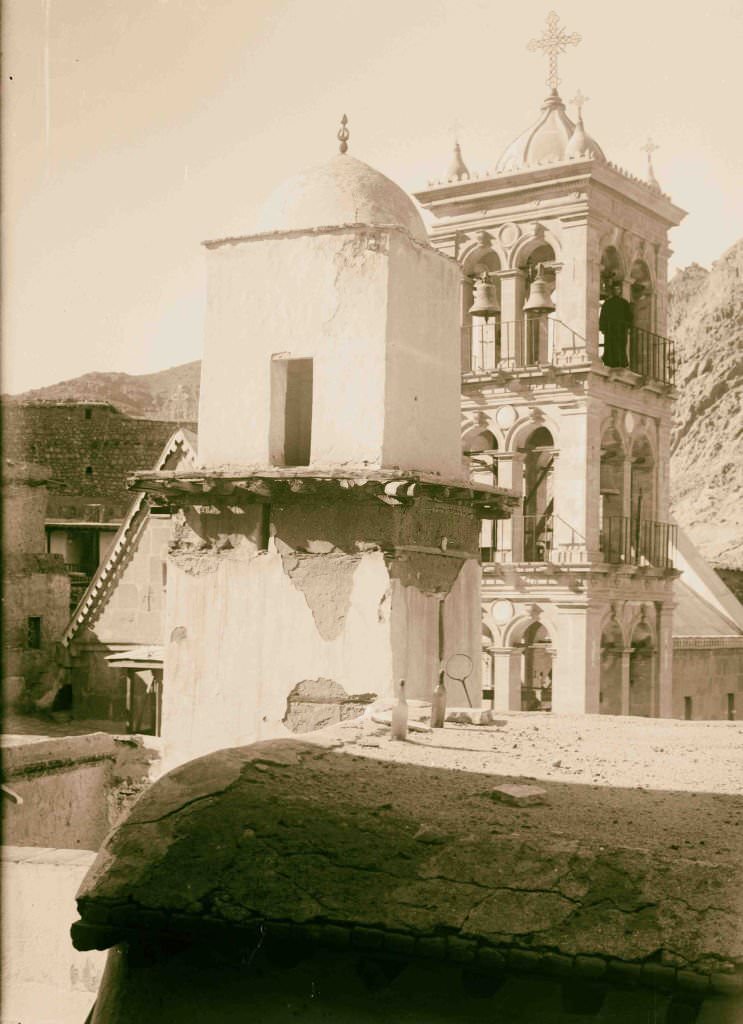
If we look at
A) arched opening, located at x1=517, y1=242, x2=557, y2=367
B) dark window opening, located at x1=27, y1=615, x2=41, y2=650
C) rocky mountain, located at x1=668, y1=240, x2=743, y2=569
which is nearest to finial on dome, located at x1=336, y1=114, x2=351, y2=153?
dark window opening, located at x1=27, y1=615, x2=41, y2=650

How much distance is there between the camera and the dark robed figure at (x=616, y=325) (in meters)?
25.9

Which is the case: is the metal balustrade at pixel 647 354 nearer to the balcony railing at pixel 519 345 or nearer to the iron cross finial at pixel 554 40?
the balcony railing at pixel 519 345

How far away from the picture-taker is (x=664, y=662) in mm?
26922

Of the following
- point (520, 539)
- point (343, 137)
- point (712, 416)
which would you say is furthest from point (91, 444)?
point (343, 137)

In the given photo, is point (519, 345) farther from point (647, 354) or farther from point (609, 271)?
point (647, 354)

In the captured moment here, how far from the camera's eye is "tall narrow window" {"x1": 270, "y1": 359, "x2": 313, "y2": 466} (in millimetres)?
11883

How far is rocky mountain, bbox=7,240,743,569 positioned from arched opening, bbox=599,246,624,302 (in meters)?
14.8

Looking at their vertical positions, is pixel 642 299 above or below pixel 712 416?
above

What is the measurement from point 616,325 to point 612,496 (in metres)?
3.13

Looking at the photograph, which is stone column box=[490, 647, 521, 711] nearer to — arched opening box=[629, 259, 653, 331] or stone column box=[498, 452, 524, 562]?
stone column box=[498, 452, 524, 562]

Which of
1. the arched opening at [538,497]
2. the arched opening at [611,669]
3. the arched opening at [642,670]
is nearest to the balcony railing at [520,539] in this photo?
the arched opening at [538,497]

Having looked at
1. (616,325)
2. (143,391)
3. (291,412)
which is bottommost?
(291,412)

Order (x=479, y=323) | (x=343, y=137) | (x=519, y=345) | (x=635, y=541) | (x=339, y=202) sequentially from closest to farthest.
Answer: (x=339, y=202)
(x=343, y=137)
(x=519, y=345)
(x=479, y=323)
(x=635, y=541)

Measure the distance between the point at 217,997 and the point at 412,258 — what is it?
24.1 ft
